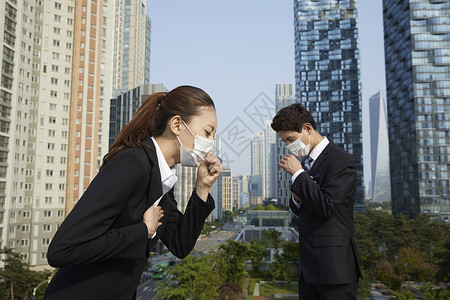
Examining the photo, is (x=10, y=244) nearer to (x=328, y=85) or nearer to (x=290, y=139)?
(x=290, y=139)

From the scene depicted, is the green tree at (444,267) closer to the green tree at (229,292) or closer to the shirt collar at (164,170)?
the green tree at (229,292)

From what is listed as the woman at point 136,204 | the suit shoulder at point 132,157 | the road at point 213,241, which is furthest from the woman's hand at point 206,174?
the road at point 213,241

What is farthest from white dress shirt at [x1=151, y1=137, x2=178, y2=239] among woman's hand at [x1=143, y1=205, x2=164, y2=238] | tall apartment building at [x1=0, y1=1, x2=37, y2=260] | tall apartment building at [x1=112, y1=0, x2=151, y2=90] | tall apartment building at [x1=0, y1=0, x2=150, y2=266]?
tall apartment building at [x1=112, y1=0, x2=151, y2=90]

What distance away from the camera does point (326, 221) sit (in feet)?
7.69

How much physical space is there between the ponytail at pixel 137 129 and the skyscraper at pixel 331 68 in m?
76.1

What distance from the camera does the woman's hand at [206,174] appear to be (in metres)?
2.04

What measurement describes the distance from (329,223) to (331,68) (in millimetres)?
83358

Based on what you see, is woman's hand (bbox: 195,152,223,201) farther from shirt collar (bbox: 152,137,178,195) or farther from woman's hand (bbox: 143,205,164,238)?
woman's hand (bbox: 143,205,164,238)

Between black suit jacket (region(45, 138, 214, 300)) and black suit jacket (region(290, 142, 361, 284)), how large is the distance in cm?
116

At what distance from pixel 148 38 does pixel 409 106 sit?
223 ft

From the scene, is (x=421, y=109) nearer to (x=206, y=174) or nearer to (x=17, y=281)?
(x=17, y=281)

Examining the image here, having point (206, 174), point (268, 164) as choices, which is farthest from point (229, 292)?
point (268, 164)

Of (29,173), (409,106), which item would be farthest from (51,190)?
(409,106)

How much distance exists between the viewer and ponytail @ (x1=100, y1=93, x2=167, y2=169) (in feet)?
5.46
